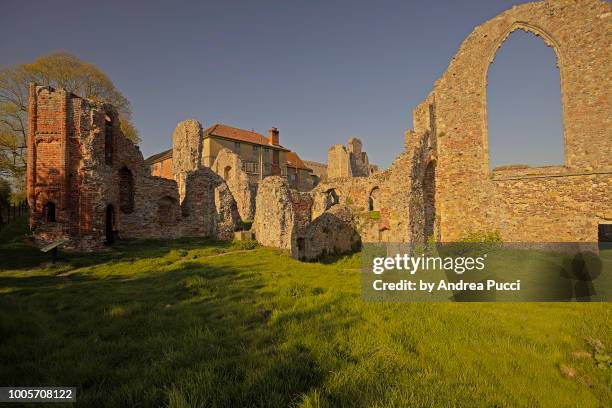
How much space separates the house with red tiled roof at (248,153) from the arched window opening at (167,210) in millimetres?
19333

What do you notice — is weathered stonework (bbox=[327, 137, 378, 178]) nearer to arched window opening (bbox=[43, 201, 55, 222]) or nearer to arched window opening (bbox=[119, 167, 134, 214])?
arched window opening (bbox=[119, 167, 134, 214])

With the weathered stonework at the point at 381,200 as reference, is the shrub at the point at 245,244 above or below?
below

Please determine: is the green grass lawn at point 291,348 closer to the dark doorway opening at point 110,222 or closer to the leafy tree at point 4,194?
the dark doorway opening at point 110,222

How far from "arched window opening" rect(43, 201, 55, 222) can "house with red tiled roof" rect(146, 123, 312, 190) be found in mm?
23886

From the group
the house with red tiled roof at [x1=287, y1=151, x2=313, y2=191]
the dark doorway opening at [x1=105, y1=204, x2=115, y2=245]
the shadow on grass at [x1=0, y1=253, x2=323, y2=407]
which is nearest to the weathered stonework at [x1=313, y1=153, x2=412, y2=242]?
the shadow on grass at [x1=0, y1=253, x2=323, y2=407]

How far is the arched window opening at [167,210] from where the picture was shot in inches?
722

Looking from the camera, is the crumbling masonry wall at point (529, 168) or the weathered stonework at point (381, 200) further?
the weathered stonework at point (381, 200)

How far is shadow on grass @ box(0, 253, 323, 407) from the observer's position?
2758 mm

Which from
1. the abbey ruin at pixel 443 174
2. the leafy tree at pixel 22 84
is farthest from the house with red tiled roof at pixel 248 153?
the abbey ruin at pixel 443 174

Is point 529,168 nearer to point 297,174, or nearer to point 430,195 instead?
point 430,195

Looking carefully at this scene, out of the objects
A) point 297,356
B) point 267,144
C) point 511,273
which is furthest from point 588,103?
point 267,144

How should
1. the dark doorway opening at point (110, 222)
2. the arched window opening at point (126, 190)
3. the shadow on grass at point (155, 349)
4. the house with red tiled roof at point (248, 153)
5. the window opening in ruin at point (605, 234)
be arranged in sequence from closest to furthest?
the shadow on grass at point (155, 349)
the window opening in ruin at point (605, 234)
the dark doorway opening at point (110, 222)
the arched window opening at point (126, 190)
the house with red tiled roof at point (248, 153)

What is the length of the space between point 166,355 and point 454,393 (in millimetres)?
3184

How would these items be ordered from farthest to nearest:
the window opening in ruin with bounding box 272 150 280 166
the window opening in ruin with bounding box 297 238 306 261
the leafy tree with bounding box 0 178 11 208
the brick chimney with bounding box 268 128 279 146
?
the brick chimney with bounding box 268 128 279 146 < the window opening in ruin with bounding box 272 150 280 166 < the leafy tree with bounding box 0 178 11 208 < the window opening in ruin with bounding box 297 238 306 261
